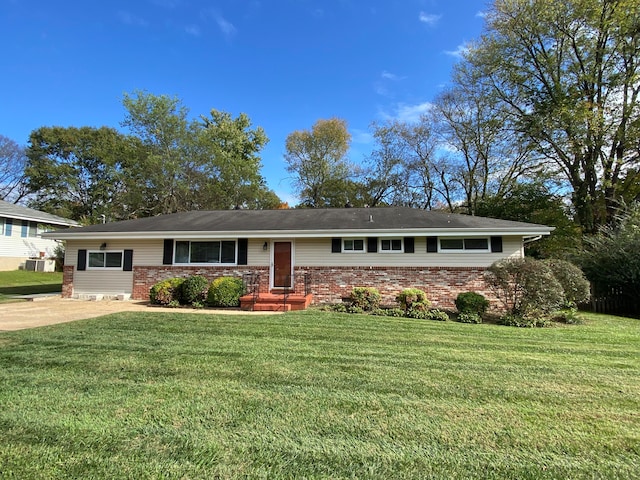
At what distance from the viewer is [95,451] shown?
7.74 feet

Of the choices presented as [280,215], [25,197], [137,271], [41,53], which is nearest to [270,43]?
[280,215]

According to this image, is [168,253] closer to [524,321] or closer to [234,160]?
[524,321]

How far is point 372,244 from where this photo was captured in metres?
11.1

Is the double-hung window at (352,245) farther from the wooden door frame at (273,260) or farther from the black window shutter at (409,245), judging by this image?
the wooden door frame at (273,260)

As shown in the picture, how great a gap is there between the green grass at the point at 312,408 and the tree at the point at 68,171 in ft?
106

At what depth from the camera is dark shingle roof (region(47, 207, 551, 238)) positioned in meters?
10.7

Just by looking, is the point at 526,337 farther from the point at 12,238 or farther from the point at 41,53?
the point at 12,238

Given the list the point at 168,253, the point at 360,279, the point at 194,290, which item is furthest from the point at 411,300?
→ the point at 168,253

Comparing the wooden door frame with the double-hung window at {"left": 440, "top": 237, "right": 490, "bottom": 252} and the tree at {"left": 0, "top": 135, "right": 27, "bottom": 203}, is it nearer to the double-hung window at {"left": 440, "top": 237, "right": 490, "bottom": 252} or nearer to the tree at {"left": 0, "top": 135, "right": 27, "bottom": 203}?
the double-hung window at {"left": 440, "top": 237, "right": 490, "bottom": 252}

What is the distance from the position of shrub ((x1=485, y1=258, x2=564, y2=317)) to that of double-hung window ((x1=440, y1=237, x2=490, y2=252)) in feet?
6.13

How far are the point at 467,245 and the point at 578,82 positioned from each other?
44.6ft

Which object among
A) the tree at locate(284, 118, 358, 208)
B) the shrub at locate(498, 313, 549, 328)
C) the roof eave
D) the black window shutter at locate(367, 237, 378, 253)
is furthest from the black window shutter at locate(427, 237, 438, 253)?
the tree at locate(284, 118, 358, 208)

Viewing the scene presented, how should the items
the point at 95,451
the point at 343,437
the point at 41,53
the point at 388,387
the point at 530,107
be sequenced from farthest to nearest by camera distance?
the point at 530,107
the point at 41,53
the point at 388,387
the point at 343,437
the point at 95,451

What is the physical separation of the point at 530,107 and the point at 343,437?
→ 71.3 feet
